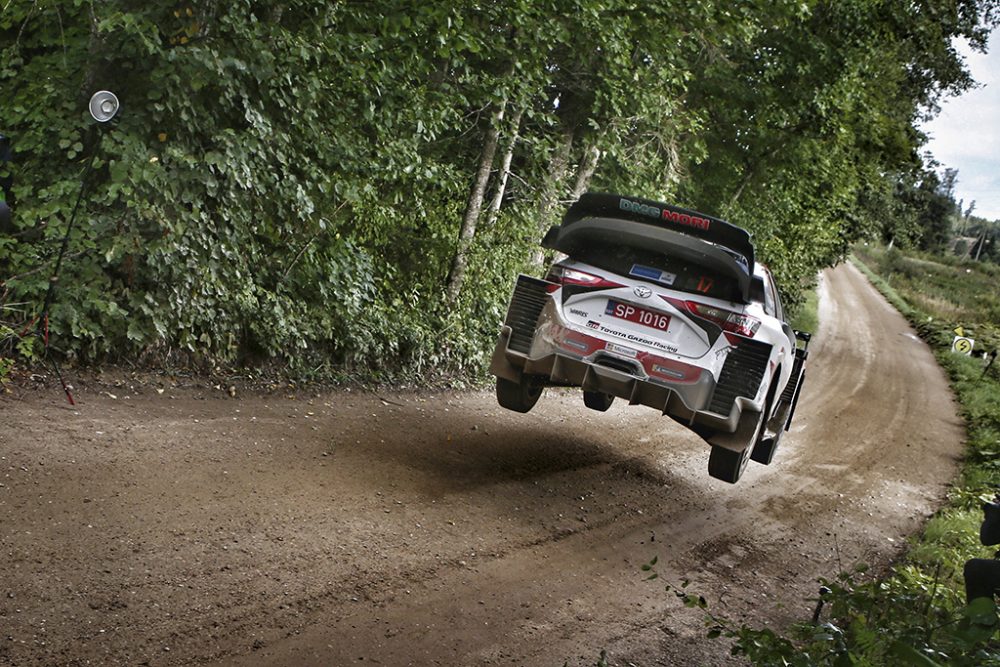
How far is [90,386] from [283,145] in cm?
316

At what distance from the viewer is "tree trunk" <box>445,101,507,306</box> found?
1205cm

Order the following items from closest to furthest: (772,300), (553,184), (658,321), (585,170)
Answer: (658,321) < (772,300) < (553,184) < (585,170)

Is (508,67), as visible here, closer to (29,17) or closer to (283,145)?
(283,145)

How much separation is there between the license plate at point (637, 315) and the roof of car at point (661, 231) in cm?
59

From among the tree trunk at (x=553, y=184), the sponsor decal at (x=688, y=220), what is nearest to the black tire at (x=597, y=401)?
the sponsor decal at (x=688, y=220)

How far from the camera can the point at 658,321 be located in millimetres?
7387

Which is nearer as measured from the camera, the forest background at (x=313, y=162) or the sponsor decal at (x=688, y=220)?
the sponsor decal at (x=688, y=220)

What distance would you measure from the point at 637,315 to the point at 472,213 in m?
5.36

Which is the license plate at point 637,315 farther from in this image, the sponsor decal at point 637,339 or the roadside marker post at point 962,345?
the roadside marker post at point 962,345

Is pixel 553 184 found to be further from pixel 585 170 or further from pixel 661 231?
pixel 661 231

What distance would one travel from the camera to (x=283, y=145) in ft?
29.4

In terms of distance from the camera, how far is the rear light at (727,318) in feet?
23.6

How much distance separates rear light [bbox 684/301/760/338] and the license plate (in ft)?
0.80

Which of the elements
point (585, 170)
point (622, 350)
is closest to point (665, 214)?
point (622, 350)
